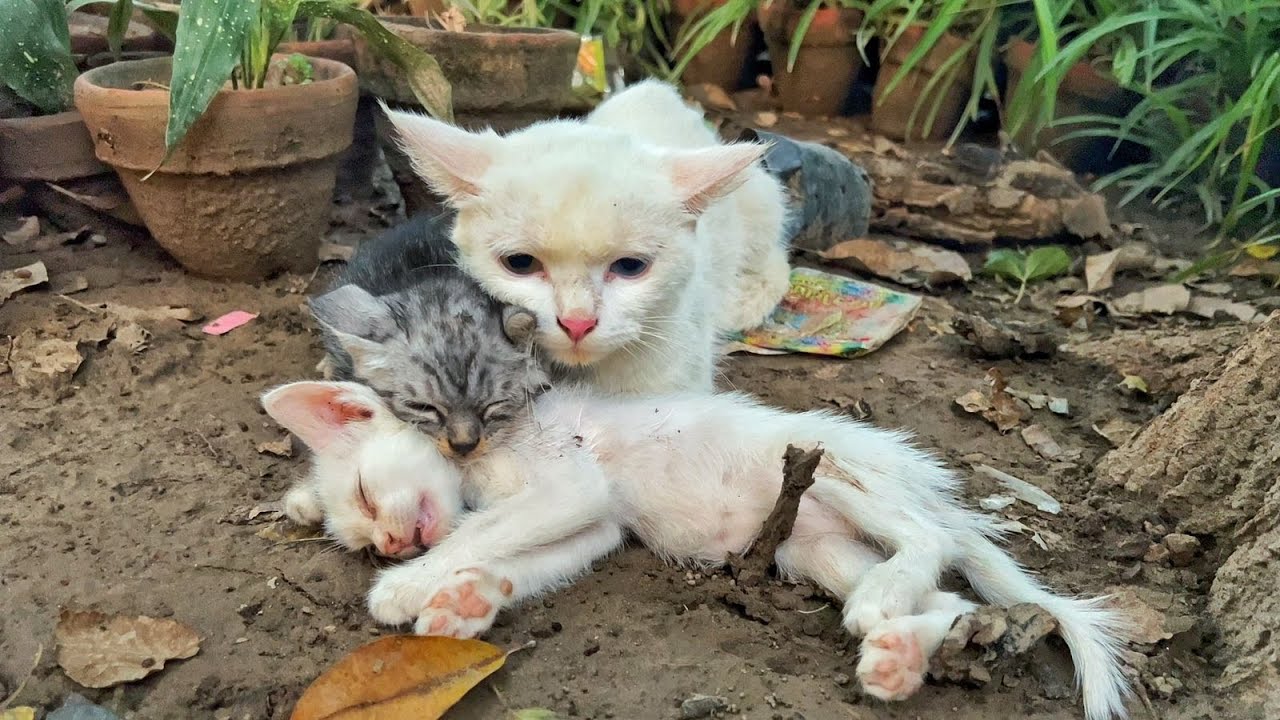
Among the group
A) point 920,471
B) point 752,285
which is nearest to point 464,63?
point 752,285

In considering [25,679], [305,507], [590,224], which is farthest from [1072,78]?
[25,679]

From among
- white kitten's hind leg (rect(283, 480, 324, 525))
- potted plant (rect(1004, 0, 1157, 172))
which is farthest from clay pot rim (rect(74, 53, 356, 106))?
potted plant (rect(1004, 0, 1157, 172))

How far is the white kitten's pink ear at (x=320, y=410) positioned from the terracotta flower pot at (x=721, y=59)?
410 centimetres

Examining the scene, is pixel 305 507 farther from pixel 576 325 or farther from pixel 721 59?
pixel 721 59

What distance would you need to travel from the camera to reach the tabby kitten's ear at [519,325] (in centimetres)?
190

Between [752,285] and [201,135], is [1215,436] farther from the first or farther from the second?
[201,135]

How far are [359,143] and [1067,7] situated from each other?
336 cm

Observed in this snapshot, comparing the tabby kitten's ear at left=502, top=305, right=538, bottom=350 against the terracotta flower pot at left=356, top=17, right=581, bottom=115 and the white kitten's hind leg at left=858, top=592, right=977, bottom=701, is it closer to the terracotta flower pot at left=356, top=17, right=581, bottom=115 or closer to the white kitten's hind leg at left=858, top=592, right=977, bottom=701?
the white kitten's hind leg at left=858, top=592, right=977, bottom=701

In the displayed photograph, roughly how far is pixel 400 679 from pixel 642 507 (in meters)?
0.65

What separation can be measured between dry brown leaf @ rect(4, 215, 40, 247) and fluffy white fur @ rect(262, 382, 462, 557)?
1810mm

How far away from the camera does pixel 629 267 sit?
2.01 metres

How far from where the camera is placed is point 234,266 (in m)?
2.97

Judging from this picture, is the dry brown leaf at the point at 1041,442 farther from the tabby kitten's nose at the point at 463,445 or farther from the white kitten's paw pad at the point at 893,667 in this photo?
the tabby kitten's nose at the point at 463,445

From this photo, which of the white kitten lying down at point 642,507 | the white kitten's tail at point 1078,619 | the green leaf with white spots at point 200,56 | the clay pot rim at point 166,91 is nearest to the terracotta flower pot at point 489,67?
the clay pot rim at point 166,91
